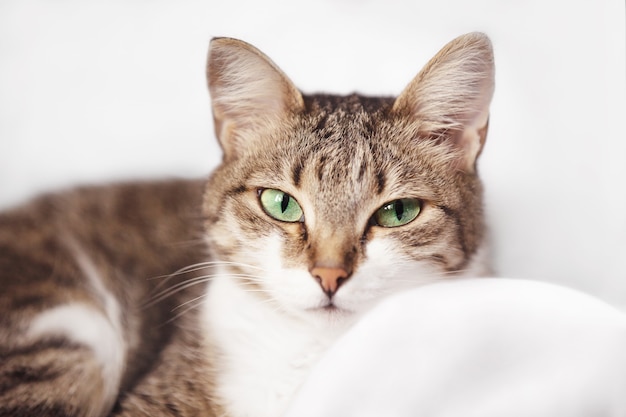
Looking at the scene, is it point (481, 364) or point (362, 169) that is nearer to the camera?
point (481, 364)

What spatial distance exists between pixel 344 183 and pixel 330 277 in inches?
8.8

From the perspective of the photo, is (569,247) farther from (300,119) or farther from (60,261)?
(60,261)

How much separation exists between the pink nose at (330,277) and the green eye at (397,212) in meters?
0.18

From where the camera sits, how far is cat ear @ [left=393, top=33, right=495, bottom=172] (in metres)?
1.49

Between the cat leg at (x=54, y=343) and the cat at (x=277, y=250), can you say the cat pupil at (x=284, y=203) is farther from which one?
the cat leg at (x=54, y=343)

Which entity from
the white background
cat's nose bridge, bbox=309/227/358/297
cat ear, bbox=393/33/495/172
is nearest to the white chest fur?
cat's nose bridge, bbox=309/227/358/297

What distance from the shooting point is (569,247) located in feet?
6.45

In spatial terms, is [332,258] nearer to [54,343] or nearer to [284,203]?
[284,203]

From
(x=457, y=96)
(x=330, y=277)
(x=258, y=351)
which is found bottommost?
(x=258, y=351)

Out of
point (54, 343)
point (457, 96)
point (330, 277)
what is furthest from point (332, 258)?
point (54, 343)

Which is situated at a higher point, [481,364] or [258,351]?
[481,364]

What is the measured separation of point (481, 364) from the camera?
1.27 meters

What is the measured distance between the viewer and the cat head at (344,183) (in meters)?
1.42

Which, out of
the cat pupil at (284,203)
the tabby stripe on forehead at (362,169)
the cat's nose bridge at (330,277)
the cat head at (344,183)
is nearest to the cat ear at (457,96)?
the cat head at (344,183)
